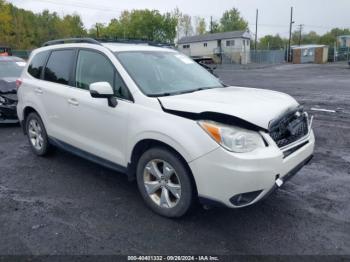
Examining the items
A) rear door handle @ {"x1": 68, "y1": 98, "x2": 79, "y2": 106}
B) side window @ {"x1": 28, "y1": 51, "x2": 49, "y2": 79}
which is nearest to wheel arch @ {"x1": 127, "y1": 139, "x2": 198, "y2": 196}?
rear door handle @ {"x1": 68, "y1": 98, "x2": 79, "y2": 106}

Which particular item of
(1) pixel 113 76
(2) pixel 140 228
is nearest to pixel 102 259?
(2) pixel 140 228

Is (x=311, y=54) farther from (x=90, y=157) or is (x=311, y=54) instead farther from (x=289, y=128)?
(x=90, y=157)

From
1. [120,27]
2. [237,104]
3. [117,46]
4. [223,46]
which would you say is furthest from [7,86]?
[120,27]

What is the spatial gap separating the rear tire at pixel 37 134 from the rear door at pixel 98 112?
101 centimetres

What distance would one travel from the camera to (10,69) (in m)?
8.74

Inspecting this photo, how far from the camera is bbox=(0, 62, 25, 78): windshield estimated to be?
847cm

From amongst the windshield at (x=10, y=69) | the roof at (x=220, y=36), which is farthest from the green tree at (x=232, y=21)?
the windshield at (x=10, y=69)

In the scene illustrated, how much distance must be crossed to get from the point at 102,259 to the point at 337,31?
372 feet

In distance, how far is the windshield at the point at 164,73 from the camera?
3.83 meters

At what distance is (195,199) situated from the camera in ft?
10.9

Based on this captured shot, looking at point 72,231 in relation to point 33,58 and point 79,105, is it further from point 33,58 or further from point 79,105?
point 33,58

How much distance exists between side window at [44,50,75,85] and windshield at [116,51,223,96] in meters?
1.03

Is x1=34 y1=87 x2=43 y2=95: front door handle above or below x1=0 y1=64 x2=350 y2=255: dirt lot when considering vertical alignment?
above

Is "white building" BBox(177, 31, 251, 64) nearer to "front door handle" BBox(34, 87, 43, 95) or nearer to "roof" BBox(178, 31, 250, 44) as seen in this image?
"roof" BBox(178, 31, 250, 44)
